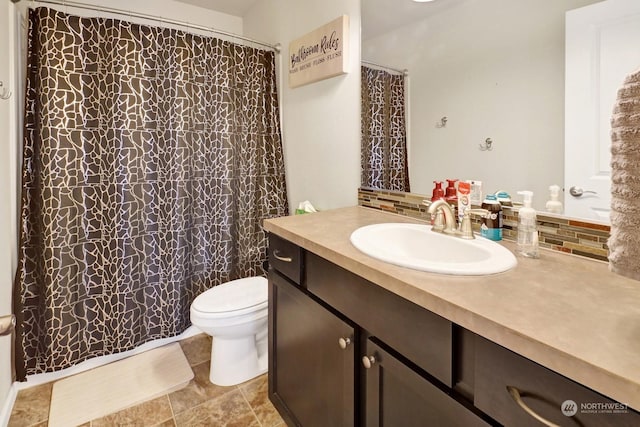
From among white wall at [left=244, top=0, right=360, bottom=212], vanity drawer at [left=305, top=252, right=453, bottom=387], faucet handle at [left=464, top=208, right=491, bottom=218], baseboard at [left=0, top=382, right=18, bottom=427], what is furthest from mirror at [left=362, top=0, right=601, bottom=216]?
baseboard at [left=0, top=382, right=18, bottom=427]

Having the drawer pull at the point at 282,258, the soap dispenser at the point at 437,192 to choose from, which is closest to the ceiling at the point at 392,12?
the soap dispenser at the point at 437,192

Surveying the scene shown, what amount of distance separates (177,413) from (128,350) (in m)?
0.60

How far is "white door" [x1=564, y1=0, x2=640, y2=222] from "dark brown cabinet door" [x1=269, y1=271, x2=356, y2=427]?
0.81m

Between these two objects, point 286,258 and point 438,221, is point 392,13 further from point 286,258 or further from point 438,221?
point 286,258

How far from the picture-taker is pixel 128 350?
6.39ft

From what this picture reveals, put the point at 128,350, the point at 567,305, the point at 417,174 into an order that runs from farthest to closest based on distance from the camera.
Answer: the point at 128,350 < the point at 417,174 < the point at 567,305

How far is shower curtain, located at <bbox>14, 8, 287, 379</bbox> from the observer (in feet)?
5.30

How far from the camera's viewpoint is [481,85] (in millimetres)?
1213

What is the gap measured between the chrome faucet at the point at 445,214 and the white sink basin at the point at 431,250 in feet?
0.09

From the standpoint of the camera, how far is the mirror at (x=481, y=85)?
1.04 metres

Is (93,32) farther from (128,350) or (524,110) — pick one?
(524,110)

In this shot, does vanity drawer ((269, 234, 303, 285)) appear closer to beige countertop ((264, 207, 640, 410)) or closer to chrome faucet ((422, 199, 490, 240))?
beige countertop ((264, 207, 640, 410))

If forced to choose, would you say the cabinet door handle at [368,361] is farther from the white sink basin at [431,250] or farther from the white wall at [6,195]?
the white wall at [6,195]

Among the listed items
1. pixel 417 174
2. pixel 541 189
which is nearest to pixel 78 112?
pixel 417 174
